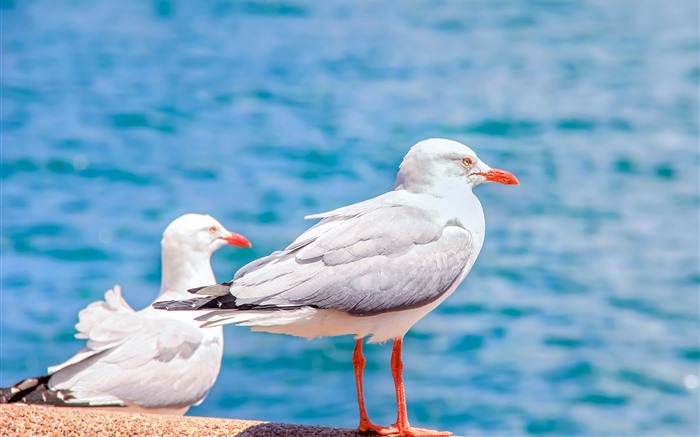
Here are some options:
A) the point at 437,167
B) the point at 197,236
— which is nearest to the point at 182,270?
the point at 197,236

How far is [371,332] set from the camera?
4000mm

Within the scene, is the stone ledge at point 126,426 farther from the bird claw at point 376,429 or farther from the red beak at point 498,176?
the red beak at point 498,176

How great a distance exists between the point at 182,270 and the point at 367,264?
250 centimetres

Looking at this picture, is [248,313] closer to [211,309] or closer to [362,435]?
[211,309]

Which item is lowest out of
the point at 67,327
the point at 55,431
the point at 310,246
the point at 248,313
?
the point at 55,431

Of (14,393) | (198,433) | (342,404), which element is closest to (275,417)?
(342,404)

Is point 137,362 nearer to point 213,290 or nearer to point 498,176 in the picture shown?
point 213,290

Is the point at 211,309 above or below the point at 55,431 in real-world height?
above

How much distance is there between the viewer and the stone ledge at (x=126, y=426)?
3930mm

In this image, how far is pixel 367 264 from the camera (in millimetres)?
3900

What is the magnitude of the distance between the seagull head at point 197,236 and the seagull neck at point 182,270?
41mm

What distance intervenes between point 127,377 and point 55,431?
1.52 metres

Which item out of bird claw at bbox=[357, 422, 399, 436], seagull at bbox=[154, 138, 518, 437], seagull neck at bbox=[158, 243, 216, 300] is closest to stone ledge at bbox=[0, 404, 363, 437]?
bird claw at bbox=[357, 422, 399, 436]

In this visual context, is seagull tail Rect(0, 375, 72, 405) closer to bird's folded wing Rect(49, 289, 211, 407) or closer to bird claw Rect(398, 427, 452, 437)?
bird's folded wing Rect(49, 289, 211, 407)
